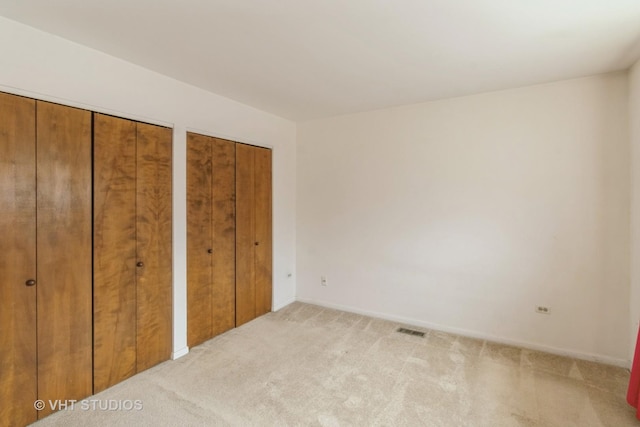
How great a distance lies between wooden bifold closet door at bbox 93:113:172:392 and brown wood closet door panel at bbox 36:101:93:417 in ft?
0.21

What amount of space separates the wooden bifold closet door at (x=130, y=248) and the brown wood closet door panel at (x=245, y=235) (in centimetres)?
82

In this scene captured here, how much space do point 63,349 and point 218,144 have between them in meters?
2.09

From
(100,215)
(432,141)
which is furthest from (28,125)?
(432,141)

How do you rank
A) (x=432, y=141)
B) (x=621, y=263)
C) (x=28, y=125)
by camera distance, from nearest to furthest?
(x=28, y=125)
(x=621, y=263)
(x=432, y=141)

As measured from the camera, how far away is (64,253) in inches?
81.9

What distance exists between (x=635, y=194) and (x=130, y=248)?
4.10 meters

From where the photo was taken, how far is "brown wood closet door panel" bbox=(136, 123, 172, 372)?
8.24 ft

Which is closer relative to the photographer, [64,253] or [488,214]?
[64,253]

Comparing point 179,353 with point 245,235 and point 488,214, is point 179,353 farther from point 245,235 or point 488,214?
point 488,214

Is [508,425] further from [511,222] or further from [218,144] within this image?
[218,144]

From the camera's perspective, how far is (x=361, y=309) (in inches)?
153

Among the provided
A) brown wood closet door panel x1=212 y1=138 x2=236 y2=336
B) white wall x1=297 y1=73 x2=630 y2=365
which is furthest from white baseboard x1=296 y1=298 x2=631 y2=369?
brown wood closet door panel x1=212 y1=138 x2=236 y2=336

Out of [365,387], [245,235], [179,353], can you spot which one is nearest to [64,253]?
[179,353]

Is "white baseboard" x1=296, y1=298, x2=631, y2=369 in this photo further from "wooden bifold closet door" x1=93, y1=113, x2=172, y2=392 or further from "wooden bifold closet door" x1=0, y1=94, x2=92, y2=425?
"wooden bifold closet door" x1=0, y1=94, x2=92, y2=425
